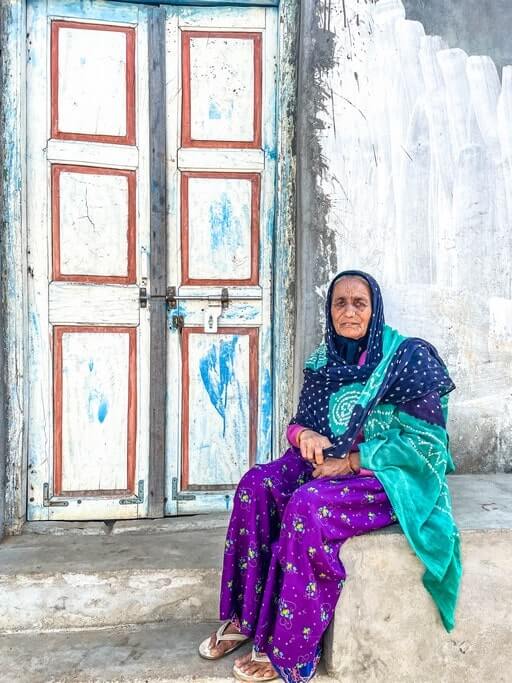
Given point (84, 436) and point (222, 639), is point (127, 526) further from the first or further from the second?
point (222, 639)

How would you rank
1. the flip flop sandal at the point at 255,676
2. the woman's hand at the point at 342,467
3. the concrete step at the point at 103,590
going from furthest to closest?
the concrete step at the point at 103,590 < the woman's hand at the point at 342,467 < the flip flop sandal at the point at 255,676

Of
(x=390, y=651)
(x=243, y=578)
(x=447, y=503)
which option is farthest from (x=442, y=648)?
(x=243, y=578)

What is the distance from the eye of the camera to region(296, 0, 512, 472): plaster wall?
307cm

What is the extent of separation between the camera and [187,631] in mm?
2547

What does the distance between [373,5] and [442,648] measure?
2947 millimetres

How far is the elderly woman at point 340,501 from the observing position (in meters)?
2.08

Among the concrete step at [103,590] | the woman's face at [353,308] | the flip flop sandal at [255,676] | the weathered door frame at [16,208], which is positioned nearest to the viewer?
the flip flop sandal at [255,676]

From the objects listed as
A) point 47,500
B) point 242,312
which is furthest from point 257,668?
point 242,312

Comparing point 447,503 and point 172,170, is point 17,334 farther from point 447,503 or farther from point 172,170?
point 447,503

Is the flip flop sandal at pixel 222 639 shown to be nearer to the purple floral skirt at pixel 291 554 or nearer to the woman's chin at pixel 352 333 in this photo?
the purple floral skirt at pixel 291 554

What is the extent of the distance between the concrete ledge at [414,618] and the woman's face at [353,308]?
0.77 m

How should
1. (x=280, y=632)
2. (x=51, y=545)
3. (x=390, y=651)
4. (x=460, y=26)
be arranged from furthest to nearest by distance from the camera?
1. (x=460, y=26)
2. (x=51, y=545)
3. (x=390, y=651)
4. (x=280, y=632)

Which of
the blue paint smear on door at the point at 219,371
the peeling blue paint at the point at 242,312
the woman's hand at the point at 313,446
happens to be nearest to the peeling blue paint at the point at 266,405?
the blue paint smear on door at the point at 219,371

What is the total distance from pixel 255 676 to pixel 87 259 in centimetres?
210
